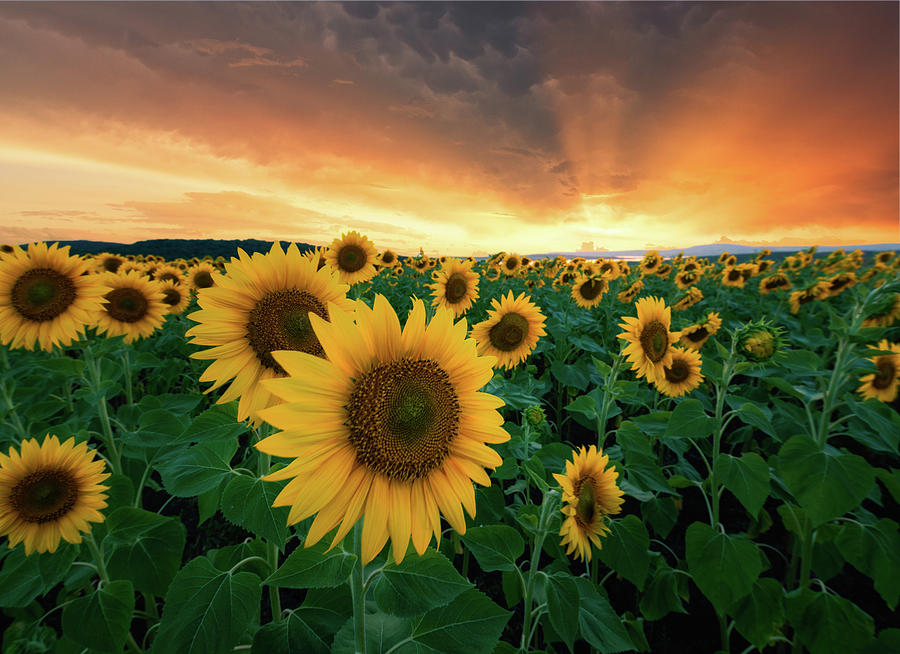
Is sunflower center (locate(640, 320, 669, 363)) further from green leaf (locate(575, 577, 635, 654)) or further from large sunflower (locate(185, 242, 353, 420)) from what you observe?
large sunflower (locate(185, 242, 353, 420))

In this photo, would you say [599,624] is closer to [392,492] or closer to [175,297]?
[392,492]

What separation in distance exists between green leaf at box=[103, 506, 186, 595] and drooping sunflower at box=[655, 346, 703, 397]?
3546mm

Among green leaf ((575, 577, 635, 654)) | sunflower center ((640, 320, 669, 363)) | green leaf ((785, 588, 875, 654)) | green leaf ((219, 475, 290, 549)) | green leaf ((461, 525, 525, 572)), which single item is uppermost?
sunflower center ((640, 320, 669, 363))

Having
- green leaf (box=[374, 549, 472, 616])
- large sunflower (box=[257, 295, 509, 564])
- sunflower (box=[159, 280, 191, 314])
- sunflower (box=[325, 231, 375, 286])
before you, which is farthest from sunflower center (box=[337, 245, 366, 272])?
green leaf (box=[374, 549, 472, 616])

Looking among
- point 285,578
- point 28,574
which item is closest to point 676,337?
point 285,578

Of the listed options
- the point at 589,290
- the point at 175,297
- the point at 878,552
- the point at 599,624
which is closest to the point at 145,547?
the point at 599,624

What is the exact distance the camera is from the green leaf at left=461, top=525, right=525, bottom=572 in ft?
5.65

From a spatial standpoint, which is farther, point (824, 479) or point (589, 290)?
point (589, 290)

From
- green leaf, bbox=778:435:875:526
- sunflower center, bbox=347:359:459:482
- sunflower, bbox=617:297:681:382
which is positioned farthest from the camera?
sunflower, bbox=617:297:681:382

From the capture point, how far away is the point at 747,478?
214 centimetres

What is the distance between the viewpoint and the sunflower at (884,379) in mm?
3674

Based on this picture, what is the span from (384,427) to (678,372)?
10.5 feet

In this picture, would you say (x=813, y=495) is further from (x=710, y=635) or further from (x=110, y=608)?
(x=110, y=608)

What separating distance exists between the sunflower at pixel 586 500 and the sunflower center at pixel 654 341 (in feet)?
4.11
